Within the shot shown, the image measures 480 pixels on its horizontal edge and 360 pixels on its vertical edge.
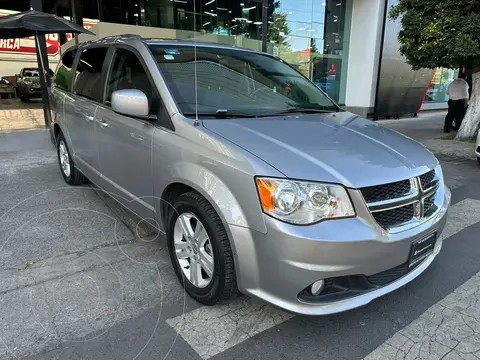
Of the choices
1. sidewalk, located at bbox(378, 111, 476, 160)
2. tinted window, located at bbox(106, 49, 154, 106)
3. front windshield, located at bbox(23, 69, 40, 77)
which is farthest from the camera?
front windshield, located at bbox(23, 69, 40, 77)

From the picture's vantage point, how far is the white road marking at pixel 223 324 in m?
2.29

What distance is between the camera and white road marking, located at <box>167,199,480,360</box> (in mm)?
2287

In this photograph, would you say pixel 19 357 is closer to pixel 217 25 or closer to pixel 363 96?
Answer: pixel 217 25

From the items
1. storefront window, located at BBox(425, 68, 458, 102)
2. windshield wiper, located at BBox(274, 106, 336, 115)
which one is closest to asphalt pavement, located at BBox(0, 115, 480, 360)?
windshield wiper, located at BBox(274, 106, 336, 115)

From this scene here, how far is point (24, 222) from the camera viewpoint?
3977mm

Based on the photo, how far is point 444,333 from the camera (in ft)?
7.88

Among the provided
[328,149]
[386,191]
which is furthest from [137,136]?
[386,191]

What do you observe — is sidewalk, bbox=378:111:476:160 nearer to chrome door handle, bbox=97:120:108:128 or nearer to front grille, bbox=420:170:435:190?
front grille, bbox=420:170:435:190

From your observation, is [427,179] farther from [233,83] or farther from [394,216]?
[233,83]

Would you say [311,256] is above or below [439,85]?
below

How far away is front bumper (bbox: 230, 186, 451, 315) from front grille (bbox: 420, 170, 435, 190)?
414mm

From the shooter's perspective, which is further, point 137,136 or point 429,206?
point 137,136

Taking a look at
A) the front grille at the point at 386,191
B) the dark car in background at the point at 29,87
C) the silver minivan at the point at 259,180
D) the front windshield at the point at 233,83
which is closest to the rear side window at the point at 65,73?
the silver minivan at the point at 259,180

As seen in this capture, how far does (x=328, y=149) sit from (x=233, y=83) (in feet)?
4.06
